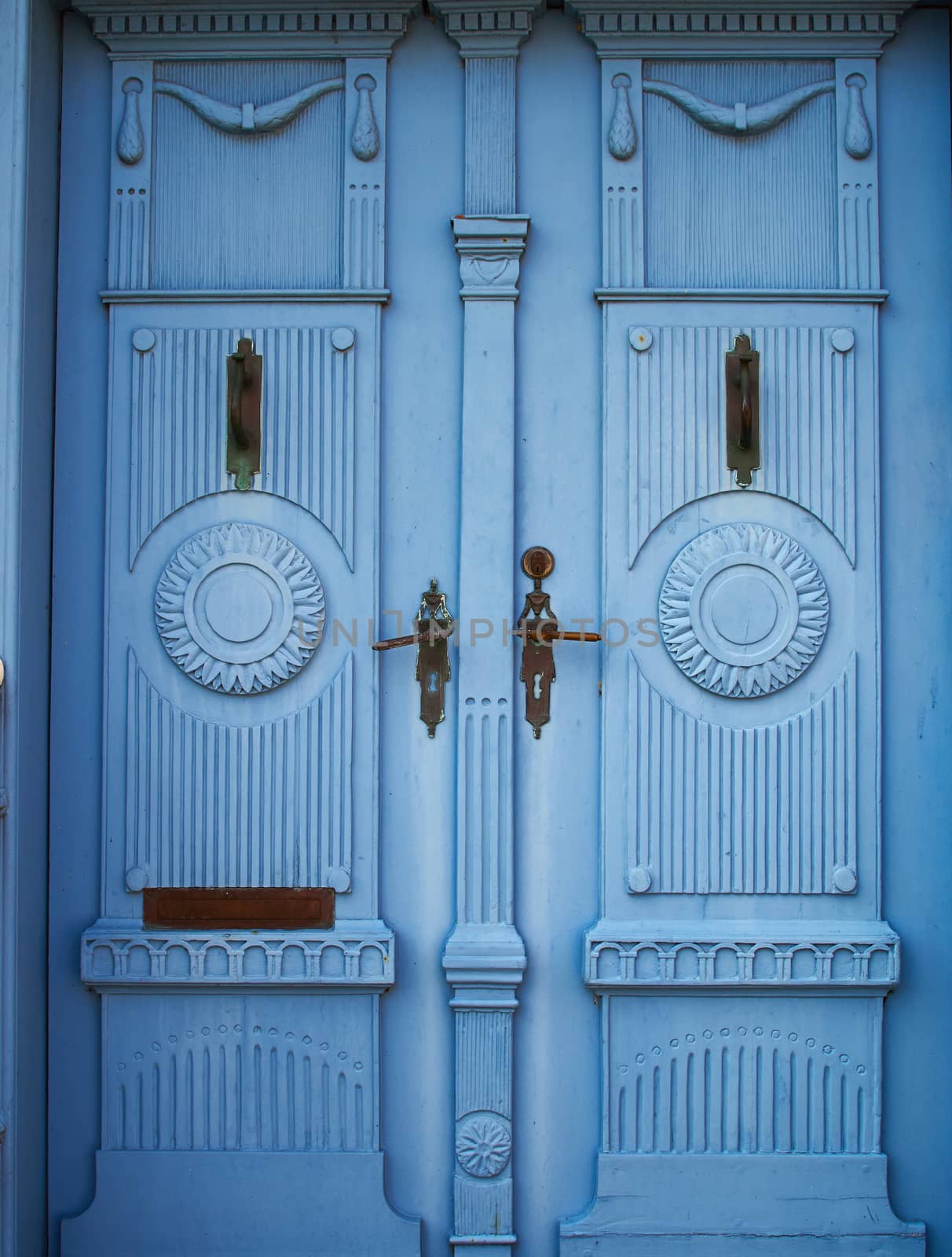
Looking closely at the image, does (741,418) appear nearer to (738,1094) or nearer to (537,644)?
(537,644)

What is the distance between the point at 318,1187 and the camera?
9.42 ft

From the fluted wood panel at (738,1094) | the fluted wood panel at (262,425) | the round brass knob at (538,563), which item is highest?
the fluted wood panel at (262,425)

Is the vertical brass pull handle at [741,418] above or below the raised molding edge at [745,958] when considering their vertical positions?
above

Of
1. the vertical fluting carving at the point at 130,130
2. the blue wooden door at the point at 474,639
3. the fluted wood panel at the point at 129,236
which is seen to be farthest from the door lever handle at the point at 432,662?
the vertical fluting carving at the point at 130,130

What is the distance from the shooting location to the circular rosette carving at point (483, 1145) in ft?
9.33

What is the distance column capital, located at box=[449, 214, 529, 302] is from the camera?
9.51 ft

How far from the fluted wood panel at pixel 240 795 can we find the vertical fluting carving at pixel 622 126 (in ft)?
4.66

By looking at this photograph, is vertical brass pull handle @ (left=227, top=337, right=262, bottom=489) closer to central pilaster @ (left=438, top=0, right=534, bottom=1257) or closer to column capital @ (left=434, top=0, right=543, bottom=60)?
central pilaster @ (left=438, top=0, right=534, bottom=1257)

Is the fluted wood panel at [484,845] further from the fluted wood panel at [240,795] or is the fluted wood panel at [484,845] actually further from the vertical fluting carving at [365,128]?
the vertical fluting carving at [365,128]

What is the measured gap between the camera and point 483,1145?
9.34ft

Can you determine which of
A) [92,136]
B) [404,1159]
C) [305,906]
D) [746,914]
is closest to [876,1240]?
[746,914]

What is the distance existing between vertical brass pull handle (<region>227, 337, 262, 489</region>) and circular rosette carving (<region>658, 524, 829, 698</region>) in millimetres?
1057

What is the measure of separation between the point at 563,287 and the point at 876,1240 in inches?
95.6

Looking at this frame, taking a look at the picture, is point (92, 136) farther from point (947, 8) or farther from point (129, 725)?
point (947, 8)
